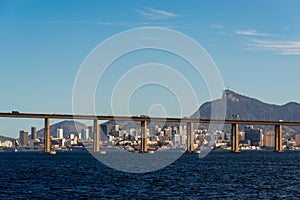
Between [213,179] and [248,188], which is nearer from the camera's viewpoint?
[248,188]

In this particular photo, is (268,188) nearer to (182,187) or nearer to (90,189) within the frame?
(182,187)

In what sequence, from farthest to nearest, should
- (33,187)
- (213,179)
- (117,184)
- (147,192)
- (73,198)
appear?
(213,179) < (117,184) < (33,187) < (147,192) < (73,198)

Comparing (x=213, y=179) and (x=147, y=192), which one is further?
(x=213, y=179)

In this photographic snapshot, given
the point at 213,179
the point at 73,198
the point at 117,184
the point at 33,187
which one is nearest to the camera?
the point at 73,198

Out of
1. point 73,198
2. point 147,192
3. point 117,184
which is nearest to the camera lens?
point 73,198

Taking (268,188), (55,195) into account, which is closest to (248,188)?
(268,188)

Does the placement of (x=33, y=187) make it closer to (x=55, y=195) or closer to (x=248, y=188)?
(x=55, y=195)

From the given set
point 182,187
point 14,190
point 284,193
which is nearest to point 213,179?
point 182,187
